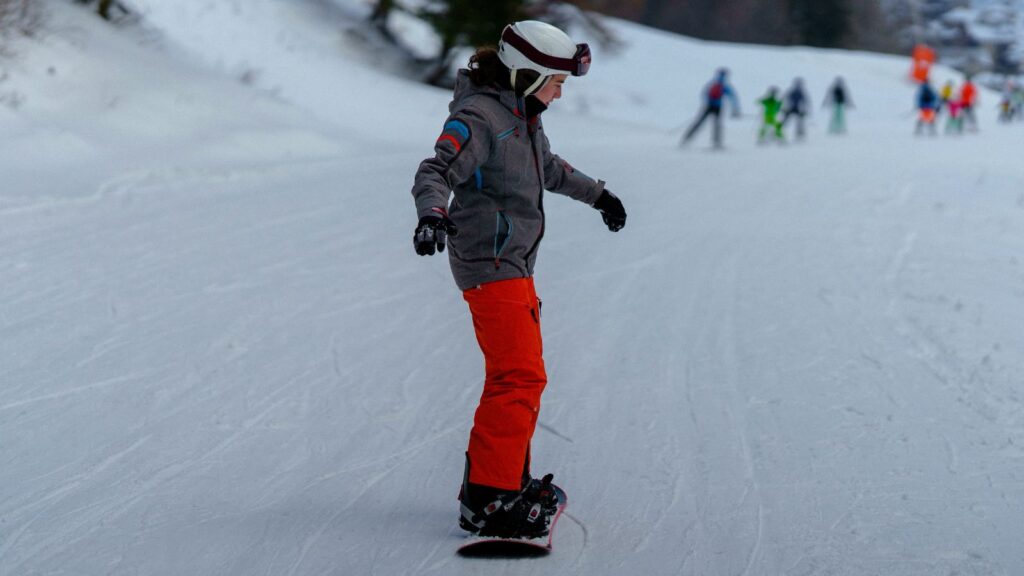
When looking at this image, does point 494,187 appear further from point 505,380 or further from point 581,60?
point 505,380

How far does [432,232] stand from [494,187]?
1.45 feet

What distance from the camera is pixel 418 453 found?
4.36 m

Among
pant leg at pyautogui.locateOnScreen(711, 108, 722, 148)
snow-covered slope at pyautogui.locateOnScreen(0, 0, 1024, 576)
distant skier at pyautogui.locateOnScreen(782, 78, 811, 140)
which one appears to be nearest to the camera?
snow-covered slope at pyautogui.locateOnScreen(0, 0, 1024, 576)

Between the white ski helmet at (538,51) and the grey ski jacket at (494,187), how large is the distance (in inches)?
3.6

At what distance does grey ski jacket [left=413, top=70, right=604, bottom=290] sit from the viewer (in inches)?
128

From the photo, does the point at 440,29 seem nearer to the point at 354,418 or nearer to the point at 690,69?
the point at 690,69

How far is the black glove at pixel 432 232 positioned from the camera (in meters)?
2.92

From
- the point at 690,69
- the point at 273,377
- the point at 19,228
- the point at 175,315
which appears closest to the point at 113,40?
the point at 19,228

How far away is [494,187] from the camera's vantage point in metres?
3.33

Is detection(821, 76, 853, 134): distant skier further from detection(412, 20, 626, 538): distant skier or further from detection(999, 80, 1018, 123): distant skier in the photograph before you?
detection(412, 20, 626, 538): distant skier

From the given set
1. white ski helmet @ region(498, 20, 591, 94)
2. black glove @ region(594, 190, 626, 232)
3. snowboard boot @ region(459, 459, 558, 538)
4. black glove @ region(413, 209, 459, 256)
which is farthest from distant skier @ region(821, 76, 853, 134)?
black glove @ region(413, 209, 459, 256)

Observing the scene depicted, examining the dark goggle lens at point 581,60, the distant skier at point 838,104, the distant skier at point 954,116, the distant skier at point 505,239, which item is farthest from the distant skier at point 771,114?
the distant skier at point 505,239

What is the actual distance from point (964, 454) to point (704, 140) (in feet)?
62.2

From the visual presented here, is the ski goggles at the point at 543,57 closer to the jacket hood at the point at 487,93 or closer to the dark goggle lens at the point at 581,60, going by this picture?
the dark goggle lens at the point at 581,60
